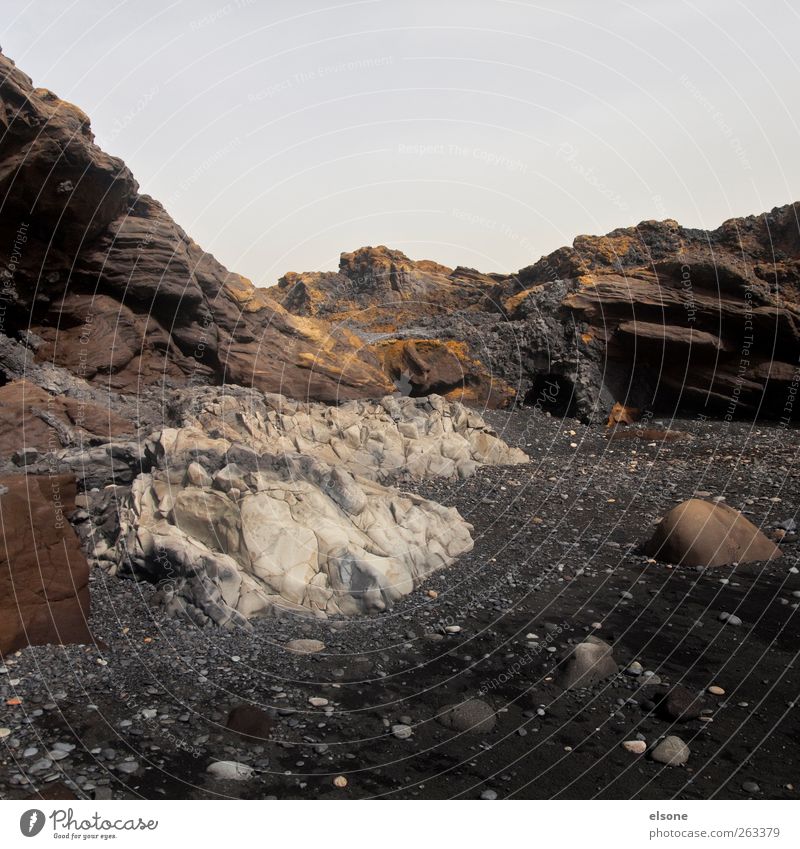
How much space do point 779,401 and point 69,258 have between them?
20492 mm

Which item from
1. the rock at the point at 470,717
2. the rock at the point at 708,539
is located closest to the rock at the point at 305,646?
the rock at the point at 470,717

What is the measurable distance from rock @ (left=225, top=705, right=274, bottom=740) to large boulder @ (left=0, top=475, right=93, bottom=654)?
245cm

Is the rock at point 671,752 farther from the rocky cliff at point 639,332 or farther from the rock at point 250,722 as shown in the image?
the rocky cliff at point 639,332

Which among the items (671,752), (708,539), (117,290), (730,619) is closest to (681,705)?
(671,752)

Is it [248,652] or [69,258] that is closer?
[248,652]

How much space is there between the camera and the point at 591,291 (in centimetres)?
2128

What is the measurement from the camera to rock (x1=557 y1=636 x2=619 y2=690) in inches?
271

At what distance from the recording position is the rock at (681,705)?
611 cm

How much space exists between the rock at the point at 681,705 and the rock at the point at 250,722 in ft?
12.5

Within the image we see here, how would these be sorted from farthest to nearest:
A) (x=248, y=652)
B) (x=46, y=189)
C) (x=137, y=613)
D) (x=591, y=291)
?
1. (x=591, y=291)
2. (x=46, y=189)
3. (x=137, y=613)
4. (x=248, y=652)

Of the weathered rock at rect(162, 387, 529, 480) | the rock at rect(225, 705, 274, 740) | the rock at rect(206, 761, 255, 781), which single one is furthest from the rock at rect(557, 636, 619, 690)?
the weathered rock at rect(162, 387, 529, 480)

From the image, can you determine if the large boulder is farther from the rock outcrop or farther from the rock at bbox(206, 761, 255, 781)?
the rock outcrop

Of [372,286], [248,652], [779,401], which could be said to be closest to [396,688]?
[248,652]
